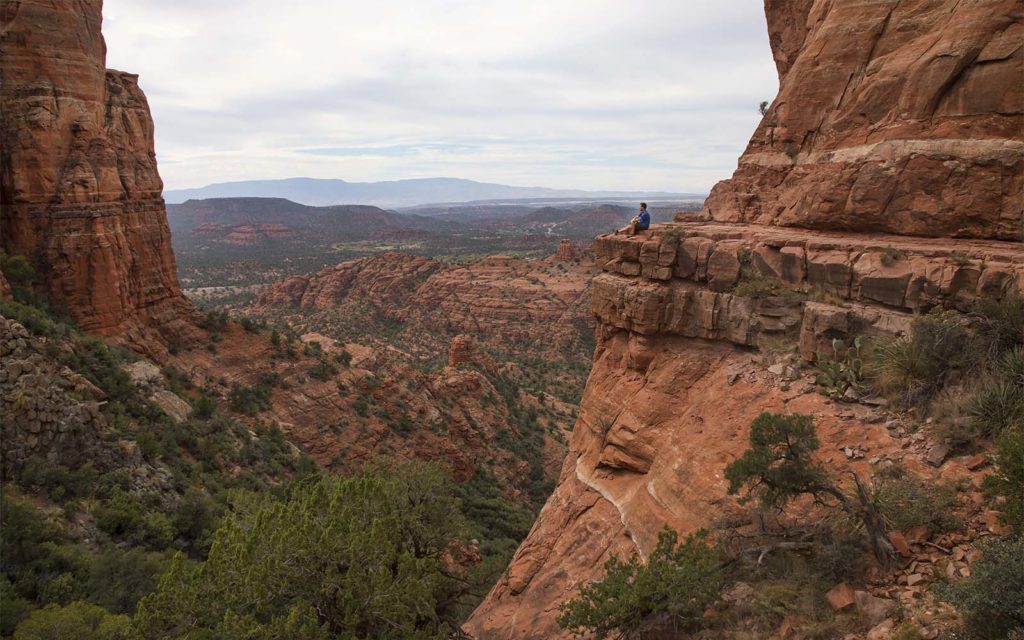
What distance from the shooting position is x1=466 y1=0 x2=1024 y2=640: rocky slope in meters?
11.3

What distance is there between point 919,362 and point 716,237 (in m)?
6.28

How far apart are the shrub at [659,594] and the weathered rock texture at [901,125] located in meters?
Answer: 9.28

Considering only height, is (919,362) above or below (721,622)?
above

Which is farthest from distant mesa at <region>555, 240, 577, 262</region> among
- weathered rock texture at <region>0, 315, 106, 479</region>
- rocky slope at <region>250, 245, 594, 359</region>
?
weathered rock texture at <region>0, 315, 106, 479</region>

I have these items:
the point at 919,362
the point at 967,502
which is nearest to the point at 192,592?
the point at 967,502

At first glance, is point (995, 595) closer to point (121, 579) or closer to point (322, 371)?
point (121, 579)

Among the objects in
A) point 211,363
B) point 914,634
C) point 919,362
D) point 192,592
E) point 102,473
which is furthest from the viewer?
point 211,363

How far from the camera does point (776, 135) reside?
16984 mm

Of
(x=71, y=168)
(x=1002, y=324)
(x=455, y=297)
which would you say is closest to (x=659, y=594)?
(x=1002, y=324)

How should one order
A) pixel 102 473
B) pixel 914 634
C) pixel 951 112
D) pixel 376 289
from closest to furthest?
pixel 914 634, pixel 951 112, pixel 102 473, pixel 376 289

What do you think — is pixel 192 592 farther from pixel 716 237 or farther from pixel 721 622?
pixel 716 237

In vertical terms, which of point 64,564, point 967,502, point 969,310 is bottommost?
point 64,564

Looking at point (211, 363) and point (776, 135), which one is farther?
point (211, 363)

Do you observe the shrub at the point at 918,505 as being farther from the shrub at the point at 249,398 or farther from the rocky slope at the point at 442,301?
the rocky slope at the point at 442,301
